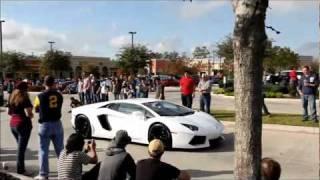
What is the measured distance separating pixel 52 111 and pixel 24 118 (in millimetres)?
728

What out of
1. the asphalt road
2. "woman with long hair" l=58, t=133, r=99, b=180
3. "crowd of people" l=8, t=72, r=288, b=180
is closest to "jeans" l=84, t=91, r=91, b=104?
the asphalt road

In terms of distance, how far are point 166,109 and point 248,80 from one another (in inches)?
336

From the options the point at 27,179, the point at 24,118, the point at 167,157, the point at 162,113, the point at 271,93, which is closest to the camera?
the point at 27,179

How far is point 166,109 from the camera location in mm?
11922

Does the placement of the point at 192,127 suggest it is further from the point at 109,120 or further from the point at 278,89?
the point at 278,89

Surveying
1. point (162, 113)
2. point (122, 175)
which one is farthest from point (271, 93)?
point (122, 175)

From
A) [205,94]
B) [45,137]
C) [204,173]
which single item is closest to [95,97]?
[205,94]

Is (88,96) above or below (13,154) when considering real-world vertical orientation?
above

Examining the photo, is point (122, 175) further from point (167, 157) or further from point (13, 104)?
A: point (167, 157)

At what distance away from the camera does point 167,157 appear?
34.4 ft

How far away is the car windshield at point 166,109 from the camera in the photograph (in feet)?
38.3

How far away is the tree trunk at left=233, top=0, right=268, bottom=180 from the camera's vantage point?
3.35 meters

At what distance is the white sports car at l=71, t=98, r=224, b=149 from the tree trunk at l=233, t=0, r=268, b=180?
736 cm

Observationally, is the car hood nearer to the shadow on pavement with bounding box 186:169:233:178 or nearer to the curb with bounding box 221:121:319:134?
the shadow on pavement with bounding box 186:169:233:178
